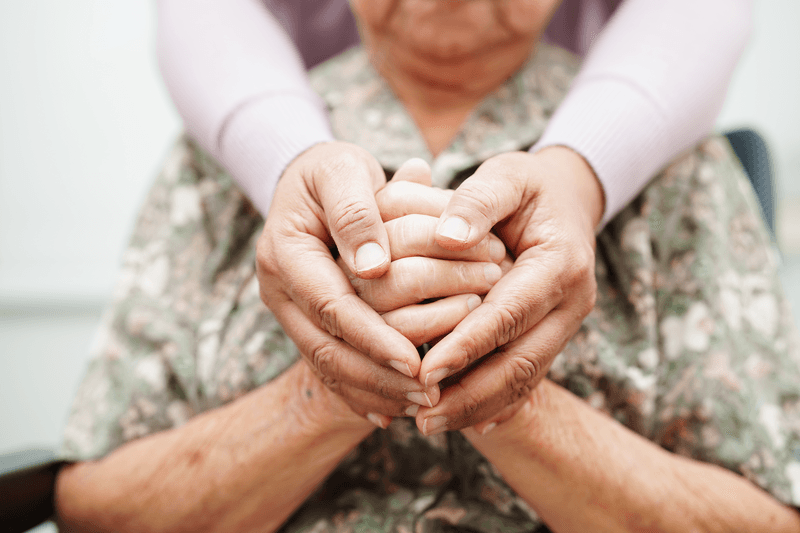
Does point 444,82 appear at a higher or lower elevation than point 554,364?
higher

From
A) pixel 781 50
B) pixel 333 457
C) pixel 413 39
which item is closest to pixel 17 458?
pixel 333 457

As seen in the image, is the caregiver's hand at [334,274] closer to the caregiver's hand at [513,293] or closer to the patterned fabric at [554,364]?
the caregiver's hand at [513,293]

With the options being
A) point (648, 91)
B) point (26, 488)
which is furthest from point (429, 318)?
point (26, 488)

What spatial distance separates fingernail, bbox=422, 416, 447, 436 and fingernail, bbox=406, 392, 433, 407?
0.04 ft

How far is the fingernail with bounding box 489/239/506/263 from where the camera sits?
413 mm

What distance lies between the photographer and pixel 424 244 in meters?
0.40

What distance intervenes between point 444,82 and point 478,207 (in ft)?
0.95

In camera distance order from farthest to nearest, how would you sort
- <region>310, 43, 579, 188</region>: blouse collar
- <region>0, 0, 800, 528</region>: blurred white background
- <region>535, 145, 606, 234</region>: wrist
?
1. <region>0, 0, 800, 528</region>: blurred white background
2. <region>310, 43, 579, 188</region>: blouse collar
3. <region>535, 145, 606, 234</region>: wrist

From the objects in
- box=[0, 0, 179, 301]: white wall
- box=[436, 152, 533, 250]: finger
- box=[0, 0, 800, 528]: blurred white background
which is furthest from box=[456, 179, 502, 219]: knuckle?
box=[0, 0, 179, 301]: white wall

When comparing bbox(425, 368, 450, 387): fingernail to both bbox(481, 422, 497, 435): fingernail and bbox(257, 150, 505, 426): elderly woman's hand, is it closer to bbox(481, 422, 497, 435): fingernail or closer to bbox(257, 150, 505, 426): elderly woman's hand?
bbox(257, 150, 505, 426): elderly woman's hand

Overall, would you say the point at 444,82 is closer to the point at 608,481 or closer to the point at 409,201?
the point at 409,201

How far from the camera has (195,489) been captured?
0.50 metres

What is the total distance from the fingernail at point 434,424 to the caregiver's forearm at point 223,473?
0.39ft

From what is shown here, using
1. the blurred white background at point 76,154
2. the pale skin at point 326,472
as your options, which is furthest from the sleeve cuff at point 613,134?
the blurred white background at point 76,154
